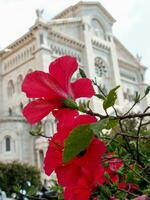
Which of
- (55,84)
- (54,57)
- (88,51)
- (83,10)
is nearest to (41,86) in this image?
(55,84)

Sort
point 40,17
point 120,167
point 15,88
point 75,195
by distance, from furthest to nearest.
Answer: point 15,88
point 40,17
point 120,167
point 75,195

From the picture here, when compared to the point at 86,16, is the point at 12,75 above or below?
below

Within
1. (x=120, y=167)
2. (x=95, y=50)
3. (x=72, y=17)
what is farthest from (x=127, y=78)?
(x=120, y=167)

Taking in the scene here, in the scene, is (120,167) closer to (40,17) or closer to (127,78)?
(40,17)

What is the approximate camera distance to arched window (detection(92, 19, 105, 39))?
1549 inches

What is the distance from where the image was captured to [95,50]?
38156 millimetres

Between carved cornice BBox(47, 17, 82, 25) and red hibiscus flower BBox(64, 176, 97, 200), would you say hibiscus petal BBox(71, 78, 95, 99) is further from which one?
carved cornice BBox(47, 17, 82, 25)

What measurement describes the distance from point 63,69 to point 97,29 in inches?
1559

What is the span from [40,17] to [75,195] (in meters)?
32.6

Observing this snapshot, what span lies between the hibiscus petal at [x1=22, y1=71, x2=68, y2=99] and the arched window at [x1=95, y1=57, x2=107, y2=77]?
36.7 m

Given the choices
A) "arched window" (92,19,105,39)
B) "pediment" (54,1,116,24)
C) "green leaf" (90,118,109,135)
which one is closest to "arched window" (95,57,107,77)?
"arched window" (92,19,105,39)

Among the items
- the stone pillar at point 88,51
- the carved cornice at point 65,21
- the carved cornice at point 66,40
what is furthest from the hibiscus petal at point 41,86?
the stone pillar at point 88,51

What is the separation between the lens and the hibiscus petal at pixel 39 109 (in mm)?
876

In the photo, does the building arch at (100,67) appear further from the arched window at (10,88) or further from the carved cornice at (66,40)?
the arched window at (10,88)
